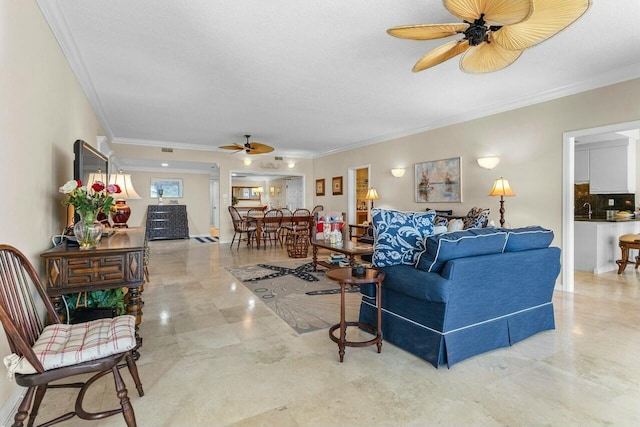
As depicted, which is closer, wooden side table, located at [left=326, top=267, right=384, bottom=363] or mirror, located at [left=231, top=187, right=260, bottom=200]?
wooden side table, located at [left=326, top=267, right=384, bottom=363]

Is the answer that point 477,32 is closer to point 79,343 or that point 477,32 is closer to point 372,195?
point 79,343

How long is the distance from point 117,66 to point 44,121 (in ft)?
4.46

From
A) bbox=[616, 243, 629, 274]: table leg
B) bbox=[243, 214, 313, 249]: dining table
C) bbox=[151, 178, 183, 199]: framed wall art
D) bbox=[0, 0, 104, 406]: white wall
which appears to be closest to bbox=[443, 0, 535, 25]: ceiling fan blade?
bbox=[0, 0, 104, 406]: white wall

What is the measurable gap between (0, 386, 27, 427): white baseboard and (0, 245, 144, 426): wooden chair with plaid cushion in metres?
0.25

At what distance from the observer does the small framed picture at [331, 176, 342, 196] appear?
27.5ft

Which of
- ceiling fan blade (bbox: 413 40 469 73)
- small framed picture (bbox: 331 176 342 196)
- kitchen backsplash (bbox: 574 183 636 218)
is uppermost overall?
ceiling fan blade (bbox: 413 40 469 73)

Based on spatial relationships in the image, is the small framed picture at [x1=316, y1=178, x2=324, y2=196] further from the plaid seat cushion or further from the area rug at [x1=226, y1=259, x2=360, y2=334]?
the plaid seat cushion

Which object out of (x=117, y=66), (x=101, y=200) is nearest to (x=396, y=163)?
(x=117, y=66)

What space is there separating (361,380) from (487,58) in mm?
2512

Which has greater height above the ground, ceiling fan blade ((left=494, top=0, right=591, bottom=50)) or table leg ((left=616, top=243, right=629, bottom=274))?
ceiling fan blade ((left=494, top=0, right=591, bottom=50))

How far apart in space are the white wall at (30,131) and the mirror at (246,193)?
10.5m

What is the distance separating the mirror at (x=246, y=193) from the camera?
1351cm

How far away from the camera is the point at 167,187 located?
400 inches

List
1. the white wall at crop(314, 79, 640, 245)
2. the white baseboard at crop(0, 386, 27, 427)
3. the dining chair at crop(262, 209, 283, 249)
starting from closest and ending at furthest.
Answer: the white baseboard at crop(0, 386, 27, 427) → the white wall at crop(314, 79, 640, 245) → the dining chair at crop(262, 209, 283, 249)
